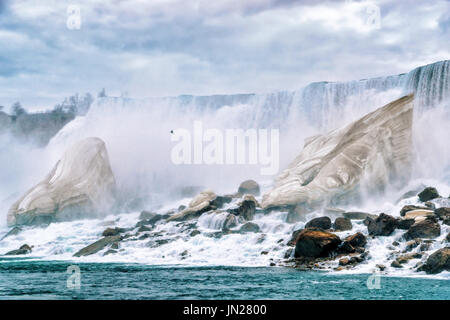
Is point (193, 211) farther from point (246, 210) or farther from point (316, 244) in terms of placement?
point (316, 244)

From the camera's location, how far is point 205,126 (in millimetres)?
66188

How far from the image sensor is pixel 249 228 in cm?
3684

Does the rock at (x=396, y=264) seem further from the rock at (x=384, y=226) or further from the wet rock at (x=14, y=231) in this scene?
the wet rock at (x=14, y=231)

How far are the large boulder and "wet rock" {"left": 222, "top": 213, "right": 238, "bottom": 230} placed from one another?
2261cm

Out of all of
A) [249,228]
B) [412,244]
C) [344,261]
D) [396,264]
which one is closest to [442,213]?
[412,244]

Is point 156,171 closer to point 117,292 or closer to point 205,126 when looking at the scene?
point 205,126

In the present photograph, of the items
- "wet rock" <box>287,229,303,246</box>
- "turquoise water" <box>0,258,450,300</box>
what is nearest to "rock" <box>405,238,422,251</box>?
"turquoise water" <box>0,258,450,300</box>

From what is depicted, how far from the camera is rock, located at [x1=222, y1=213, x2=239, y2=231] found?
1510 inches

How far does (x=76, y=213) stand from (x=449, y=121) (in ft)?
124

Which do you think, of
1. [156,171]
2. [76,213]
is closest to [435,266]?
[76,213]

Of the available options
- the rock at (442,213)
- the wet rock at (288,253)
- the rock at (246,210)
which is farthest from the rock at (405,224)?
the rock at (246,210)

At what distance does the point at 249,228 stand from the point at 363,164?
49.0 feet

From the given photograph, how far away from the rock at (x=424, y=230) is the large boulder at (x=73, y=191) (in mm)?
37400

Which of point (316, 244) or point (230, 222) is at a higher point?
point (316, 244)
